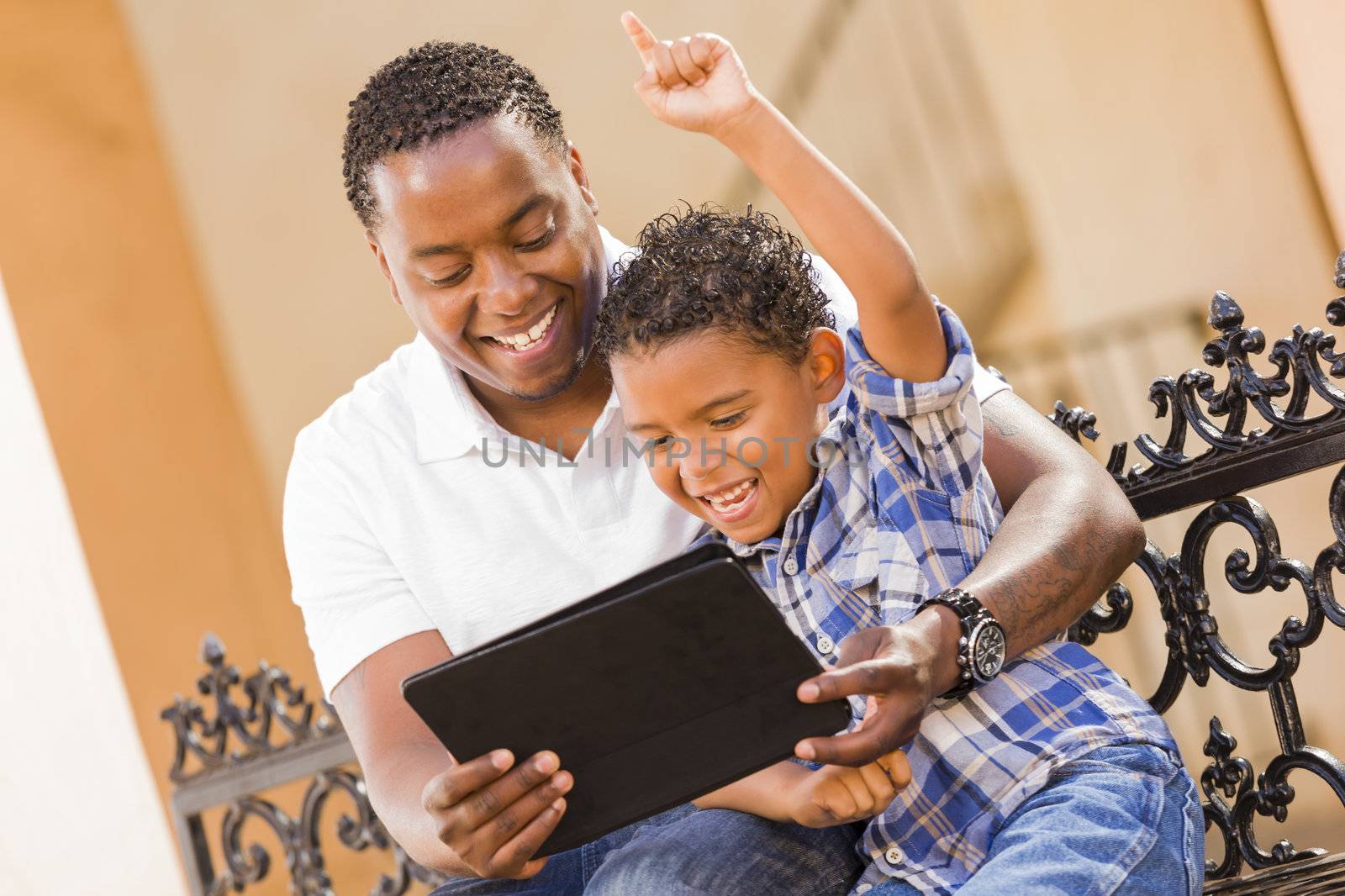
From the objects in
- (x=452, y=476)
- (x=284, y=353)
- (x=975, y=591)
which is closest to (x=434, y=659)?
(x=452, y=476)

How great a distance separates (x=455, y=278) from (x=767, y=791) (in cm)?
79

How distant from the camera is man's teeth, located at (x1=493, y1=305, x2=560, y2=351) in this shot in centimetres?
192

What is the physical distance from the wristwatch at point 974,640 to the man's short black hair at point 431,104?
872 mm

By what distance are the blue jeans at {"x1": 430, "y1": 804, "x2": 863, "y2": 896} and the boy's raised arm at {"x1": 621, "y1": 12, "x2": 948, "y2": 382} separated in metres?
0.56

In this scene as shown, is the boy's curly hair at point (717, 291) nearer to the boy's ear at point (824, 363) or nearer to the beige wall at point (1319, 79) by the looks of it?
the boy's ear at point (824, 363)

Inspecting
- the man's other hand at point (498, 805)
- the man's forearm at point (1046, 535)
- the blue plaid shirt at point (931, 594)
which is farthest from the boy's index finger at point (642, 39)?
the man's other hand at point (498, 805)

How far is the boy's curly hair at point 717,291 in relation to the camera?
1.74 metres

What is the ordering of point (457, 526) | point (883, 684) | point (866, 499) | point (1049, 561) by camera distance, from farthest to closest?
1. point (457, 526)
2. point (866, 499)
3. point (1049, 561)
4. point (883, 684)

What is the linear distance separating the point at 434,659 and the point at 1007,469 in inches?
31.5

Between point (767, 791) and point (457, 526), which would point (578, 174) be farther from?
point (767, 791)

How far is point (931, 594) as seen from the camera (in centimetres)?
163

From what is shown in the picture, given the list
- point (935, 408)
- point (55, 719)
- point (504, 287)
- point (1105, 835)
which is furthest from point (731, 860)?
point (55, 719)

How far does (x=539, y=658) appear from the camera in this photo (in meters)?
1.36

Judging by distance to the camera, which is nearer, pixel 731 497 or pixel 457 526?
Answer: pixel 731 497
